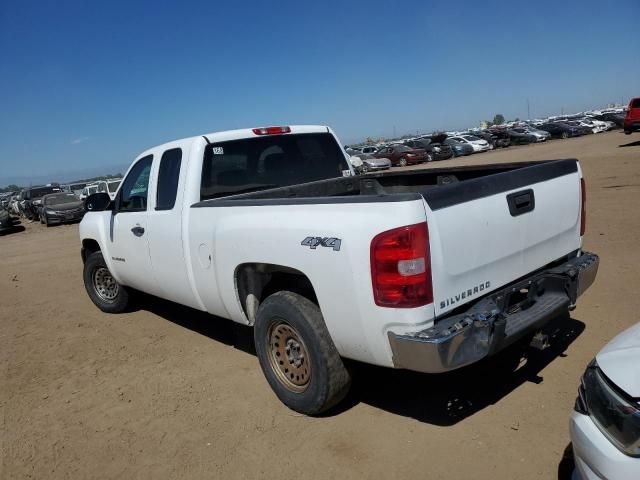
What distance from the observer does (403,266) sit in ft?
8.90

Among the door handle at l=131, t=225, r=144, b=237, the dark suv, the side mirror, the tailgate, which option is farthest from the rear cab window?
the dark suv

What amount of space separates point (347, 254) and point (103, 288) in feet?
16.2

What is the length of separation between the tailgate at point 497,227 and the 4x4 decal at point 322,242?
549 mm

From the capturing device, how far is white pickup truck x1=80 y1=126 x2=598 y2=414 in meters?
2.76

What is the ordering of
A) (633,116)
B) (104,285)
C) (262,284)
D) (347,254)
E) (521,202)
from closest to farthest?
1. (347,254)
2. (521,202)
3. (262,284)
4. (104,285)
5. (633,116)

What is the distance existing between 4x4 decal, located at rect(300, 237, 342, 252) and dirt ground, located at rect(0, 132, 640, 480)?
4.22 feet

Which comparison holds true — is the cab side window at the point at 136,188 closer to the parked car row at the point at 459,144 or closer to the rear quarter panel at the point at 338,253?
the rear quarter panel at the point at 338,253

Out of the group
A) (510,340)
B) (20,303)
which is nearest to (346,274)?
(510,340)

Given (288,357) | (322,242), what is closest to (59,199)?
(288,357)

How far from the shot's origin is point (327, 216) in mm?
3055

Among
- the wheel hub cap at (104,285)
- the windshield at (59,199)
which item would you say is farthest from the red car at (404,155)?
the wheel hub cap at (104,285)

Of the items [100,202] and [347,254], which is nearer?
[347,254]

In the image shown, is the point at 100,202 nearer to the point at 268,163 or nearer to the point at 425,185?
the point at 268,163

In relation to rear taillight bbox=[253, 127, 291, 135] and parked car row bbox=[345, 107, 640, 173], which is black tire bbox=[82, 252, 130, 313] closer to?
rear taillight bbox=[253, 127, 291, 135]
